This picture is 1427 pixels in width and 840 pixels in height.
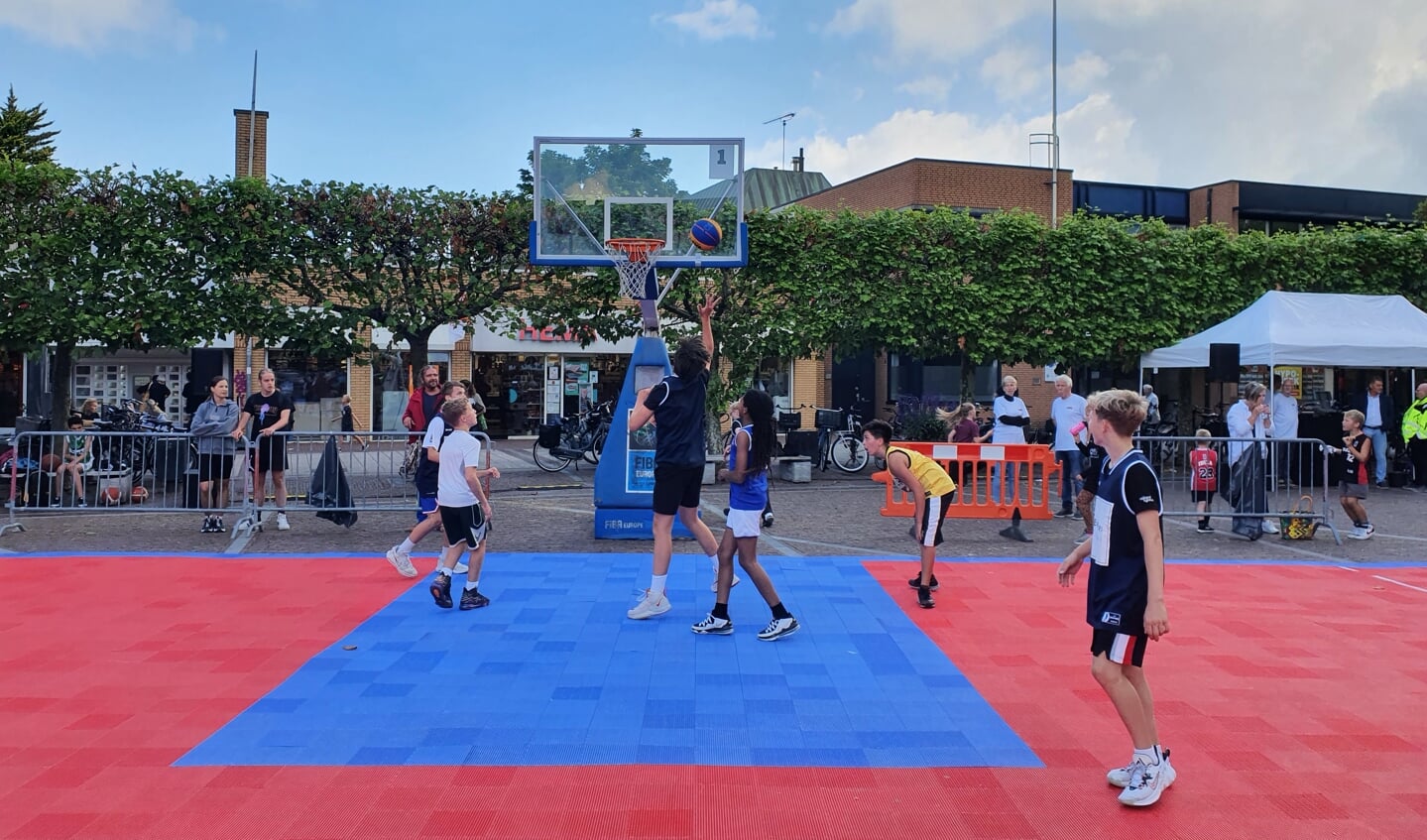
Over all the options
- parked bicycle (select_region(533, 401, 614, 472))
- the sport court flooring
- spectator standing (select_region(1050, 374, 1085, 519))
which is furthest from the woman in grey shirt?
spectator standing (select_region(1050, 374, 1085, 519))

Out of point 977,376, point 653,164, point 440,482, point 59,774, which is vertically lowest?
point 59,774

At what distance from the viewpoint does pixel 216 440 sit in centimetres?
1054

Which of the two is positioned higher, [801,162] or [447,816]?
[801,162]

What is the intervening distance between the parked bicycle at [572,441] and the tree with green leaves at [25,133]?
18.3 m

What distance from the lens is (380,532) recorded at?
1104 centimetres

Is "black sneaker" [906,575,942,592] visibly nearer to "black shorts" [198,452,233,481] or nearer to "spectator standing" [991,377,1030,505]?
"spectator standing" [991,377,1030,505]

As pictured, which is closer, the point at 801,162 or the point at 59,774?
the point at 59,774

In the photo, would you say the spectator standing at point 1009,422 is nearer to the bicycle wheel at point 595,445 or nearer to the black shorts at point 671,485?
the black shorts at point 671,485

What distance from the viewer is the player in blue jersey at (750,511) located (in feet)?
21.5

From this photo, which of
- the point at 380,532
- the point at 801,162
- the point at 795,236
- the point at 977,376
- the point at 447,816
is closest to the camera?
the point at 447,816

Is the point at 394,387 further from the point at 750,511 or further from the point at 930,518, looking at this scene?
the point at 750,511

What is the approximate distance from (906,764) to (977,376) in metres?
23.9

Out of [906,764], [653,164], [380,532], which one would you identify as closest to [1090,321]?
[653,164]

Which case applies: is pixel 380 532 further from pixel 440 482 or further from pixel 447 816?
pixel 447 816
